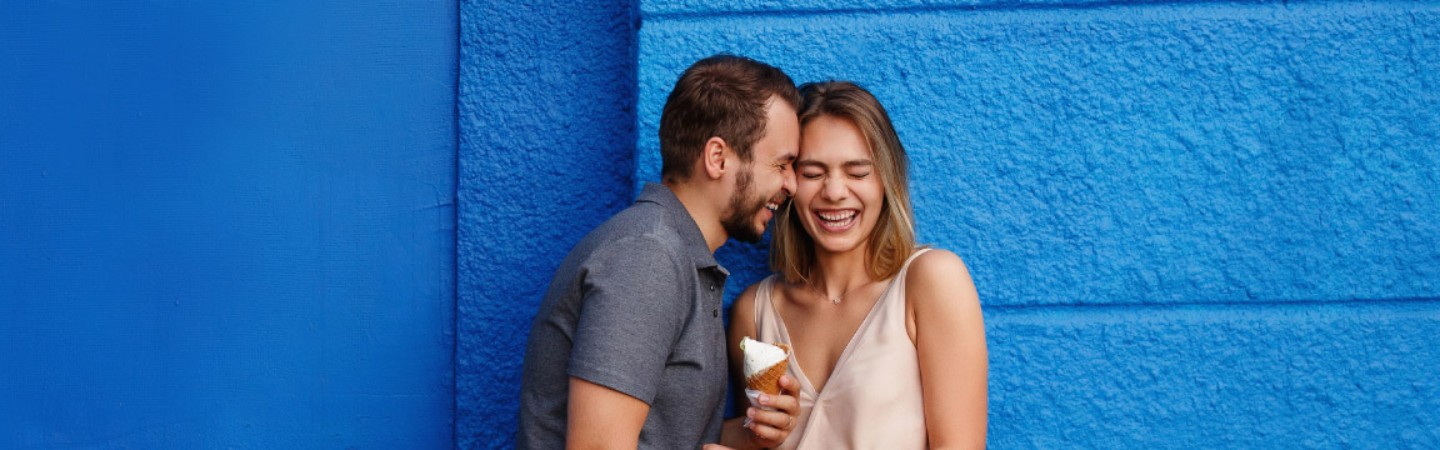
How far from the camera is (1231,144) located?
245 cm

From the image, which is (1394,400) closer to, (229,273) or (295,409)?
(295,409)

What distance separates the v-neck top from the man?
69mm

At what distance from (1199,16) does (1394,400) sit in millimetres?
918

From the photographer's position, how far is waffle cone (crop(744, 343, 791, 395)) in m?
2.11

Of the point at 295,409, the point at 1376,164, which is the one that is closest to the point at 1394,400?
the point at 1376,164

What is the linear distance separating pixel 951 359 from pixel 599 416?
69 centimetres

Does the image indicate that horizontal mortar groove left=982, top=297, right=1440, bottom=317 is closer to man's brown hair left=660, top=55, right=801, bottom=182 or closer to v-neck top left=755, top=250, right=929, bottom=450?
v-neck top left=755, top=250, right=929, bottom=450

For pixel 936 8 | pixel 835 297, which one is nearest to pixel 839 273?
pixel 835 297

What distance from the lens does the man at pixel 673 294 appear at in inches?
71.6

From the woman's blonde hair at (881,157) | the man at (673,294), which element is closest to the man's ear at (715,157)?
the man at (673,294)

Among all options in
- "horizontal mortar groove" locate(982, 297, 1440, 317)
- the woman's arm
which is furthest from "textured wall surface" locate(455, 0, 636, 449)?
"horizontal mortar groove" locate(982, 297, 1440, 317)

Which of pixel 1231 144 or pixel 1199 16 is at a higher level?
pixel 1199 16

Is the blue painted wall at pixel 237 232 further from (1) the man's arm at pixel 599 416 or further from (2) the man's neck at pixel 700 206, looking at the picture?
(1) the man's arm at pixel 599 416

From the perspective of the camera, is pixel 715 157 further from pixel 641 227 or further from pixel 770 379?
pixel 770 379
